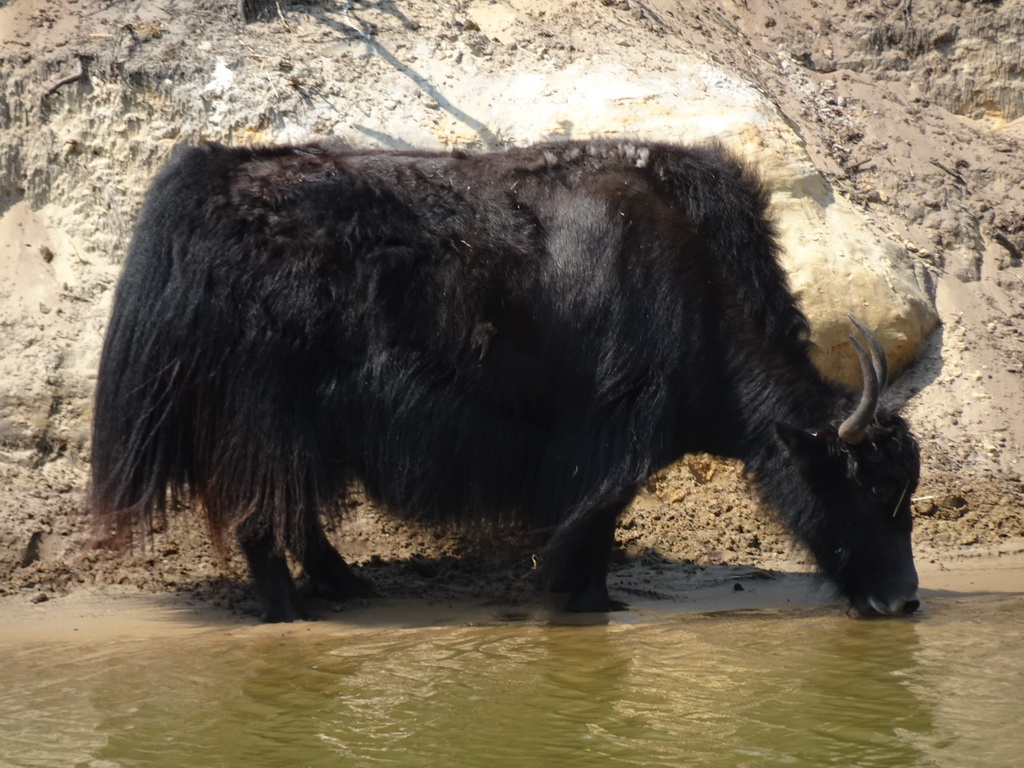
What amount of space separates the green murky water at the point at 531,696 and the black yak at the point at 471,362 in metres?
0.50

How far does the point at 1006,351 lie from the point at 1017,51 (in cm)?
279

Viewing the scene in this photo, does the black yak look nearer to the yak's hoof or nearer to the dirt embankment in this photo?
the yak's hoof

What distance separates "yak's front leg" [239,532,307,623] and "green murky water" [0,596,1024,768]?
0.16 metres

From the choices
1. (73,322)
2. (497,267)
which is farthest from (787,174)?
(73,322)

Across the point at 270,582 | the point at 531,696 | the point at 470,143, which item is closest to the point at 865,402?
the point at 531,696

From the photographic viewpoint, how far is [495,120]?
Result: 696 cm

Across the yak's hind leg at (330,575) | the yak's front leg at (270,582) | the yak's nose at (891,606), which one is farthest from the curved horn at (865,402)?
the yak's front leg at (270,582)

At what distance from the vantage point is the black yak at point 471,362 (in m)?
4.76

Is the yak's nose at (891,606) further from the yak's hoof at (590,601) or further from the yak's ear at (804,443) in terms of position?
the yak's hoof at (590,601)

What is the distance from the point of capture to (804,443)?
199 inches

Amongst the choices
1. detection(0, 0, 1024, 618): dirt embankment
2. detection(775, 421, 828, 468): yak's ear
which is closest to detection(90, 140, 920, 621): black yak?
detection(775, 421, 828, 468): yak's ear

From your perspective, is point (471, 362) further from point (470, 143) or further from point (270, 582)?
point (470, 143)

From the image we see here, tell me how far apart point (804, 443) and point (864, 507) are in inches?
14.6

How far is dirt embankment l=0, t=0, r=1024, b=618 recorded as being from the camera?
18.9 ft
